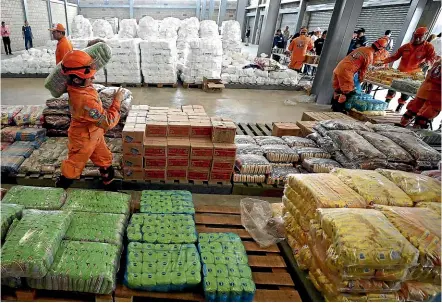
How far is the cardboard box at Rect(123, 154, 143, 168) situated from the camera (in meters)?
3.67

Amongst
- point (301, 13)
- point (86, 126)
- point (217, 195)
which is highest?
point (301, 13)

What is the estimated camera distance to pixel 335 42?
8.06 m

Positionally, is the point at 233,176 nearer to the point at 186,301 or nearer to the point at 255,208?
the point at 255,208

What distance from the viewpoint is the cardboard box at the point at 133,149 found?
3.57 m

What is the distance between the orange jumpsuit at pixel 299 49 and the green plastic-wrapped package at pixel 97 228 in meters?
10.8

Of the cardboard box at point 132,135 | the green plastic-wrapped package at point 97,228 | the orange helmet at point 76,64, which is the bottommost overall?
the green plastic-wrapped package at point 97,228

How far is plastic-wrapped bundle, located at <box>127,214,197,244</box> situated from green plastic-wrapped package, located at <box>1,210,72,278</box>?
1.93 ft

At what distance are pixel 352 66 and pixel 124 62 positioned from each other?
6.60 metres

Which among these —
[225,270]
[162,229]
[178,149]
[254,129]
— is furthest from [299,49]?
[225,270]

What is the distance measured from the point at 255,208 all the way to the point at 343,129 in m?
2.09

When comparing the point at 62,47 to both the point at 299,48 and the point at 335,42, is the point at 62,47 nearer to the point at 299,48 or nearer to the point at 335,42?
the point at 335,42

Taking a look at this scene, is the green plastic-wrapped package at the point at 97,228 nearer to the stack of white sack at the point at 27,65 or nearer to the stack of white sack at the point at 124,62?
the stack of white sack at the point at 124,62

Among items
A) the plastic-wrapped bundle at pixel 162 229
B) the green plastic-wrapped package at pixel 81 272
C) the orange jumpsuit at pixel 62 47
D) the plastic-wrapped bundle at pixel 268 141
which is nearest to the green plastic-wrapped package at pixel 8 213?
the green plastic-wrapped package at pixel 81 272

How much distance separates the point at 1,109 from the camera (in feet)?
15.0
